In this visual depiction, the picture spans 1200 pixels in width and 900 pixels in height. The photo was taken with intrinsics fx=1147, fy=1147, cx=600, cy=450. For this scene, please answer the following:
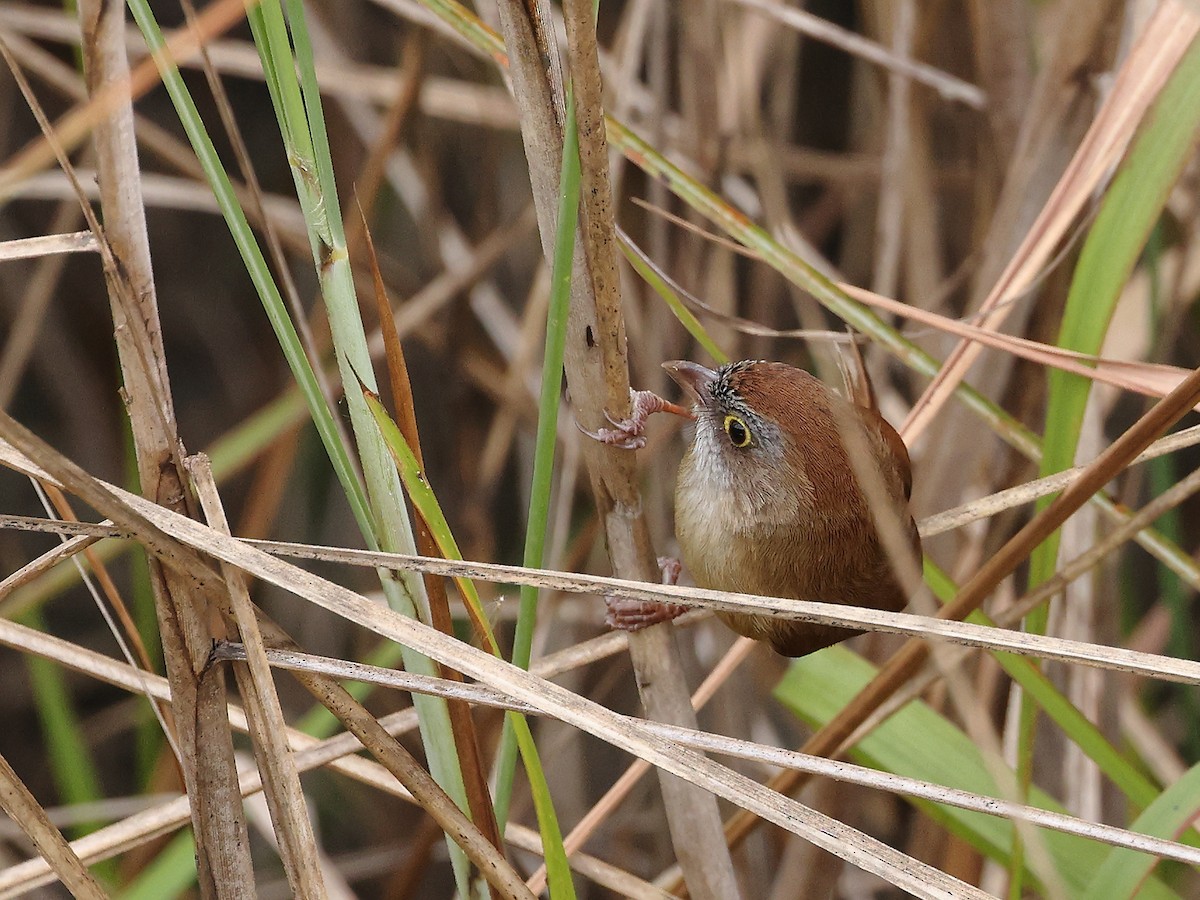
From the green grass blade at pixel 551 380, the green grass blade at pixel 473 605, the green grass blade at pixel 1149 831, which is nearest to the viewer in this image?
the green grass blade at pixel 551 380

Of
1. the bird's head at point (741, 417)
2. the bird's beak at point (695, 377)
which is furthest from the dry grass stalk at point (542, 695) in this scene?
the bird's beak at point (695, 377)

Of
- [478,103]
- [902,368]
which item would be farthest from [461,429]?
[902,368]

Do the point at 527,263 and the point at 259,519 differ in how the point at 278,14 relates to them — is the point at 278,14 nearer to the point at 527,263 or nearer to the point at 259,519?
the point at 259,519

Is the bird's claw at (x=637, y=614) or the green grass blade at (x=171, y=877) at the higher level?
the bird's claw at (x=637, y=614)

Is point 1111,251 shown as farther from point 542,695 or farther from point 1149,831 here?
point 542,695

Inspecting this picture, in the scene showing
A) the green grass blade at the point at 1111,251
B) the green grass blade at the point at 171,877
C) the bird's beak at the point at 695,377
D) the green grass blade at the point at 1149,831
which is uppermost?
the green grass blade at the point at 1111,251

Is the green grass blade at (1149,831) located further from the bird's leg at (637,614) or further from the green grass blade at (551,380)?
the green grass blade at (551,380)
